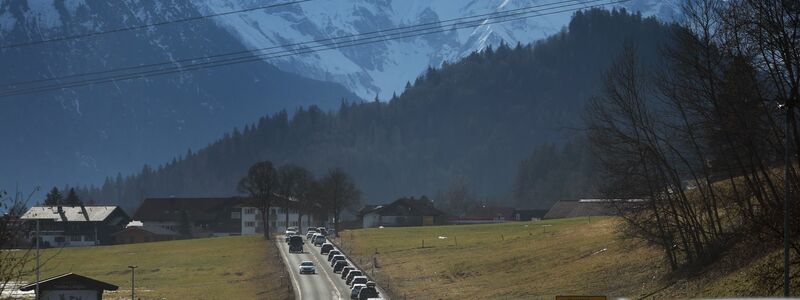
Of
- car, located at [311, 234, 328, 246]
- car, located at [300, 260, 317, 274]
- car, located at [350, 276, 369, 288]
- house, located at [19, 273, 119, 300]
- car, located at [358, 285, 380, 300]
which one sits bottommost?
car, located at [358, 285, 380, 300]

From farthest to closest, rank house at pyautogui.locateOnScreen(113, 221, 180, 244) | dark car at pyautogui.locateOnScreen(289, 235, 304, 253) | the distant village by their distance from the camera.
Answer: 1. house at pyautogui.locateOnScreen(113, 221, 180, 244)
2. the distant village
3. dark car at pyautogui.locateOnScreen(289, 235, 304, 253)

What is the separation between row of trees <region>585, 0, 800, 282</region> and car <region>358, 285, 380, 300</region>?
48.0ft

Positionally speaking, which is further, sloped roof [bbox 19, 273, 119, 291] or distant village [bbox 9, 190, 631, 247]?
distant village [bbox 9, 190, 631, 247]

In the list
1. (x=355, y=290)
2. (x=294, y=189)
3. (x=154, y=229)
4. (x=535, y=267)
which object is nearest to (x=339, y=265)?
(x=535, y=267)

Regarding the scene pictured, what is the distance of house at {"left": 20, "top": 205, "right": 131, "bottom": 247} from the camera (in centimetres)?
15962

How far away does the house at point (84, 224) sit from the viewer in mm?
159625

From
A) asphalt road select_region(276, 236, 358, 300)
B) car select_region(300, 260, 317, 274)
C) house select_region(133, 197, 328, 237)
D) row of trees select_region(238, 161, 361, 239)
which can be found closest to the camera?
asphalt road select_region(276, 236, 358, 300)

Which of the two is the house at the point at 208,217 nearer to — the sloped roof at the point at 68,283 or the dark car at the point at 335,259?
the dark car at the point at 335,259

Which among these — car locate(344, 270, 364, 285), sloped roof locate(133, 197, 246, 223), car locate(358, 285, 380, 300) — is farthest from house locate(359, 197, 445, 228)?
car locate(358, 285, 380, 300)

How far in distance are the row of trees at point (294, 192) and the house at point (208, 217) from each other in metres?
11.9

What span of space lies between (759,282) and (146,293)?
4847 cm

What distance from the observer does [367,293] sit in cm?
6269

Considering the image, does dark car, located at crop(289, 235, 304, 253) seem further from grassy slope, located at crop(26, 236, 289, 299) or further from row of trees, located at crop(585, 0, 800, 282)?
row of trees, located at crop(585, 0, 800, 282)

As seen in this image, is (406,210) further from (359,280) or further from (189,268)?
(359,280)
